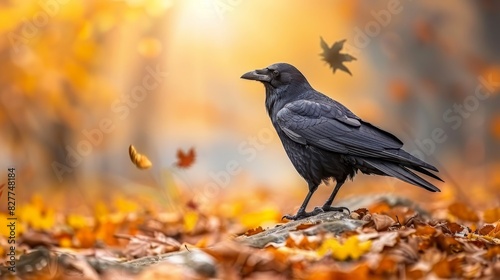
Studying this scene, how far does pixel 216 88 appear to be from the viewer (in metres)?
14.8

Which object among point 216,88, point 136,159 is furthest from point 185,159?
point 216,88

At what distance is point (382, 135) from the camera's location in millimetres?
3793

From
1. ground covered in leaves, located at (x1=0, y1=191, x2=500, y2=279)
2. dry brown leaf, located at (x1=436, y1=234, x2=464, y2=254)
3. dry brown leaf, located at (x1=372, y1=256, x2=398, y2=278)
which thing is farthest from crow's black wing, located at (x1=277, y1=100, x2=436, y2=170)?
dry brown leaf, located at (x1=372, y1=256, x2=398, y2=278)

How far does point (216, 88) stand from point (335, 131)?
1106 centimetres

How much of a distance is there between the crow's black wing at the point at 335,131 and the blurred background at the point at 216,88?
93.8 inches

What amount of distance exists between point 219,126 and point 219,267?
482 inches

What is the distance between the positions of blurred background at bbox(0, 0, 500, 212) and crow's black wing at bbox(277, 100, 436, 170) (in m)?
2.38

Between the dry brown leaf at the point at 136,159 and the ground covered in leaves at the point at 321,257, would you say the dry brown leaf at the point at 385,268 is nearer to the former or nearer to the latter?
the ground covered in leaves at the point at 321,257

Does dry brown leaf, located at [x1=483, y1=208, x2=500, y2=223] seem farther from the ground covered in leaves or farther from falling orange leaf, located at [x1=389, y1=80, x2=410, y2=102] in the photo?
falling orange leaf, located at [x1=389, y1=80, x2=410, y2=102]

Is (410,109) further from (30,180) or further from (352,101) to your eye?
(30,180)

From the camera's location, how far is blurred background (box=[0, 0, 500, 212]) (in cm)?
934

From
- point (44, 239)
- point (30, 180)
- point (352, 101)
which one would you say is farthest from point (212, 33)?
point (44, 239)

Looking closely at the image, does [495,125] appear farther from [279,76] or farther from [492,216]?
[279,76]

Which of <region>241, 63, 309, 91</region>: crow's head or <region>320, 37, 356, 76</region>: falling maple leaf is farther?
<region>241, 63, 309, 91</region>: crow's head
